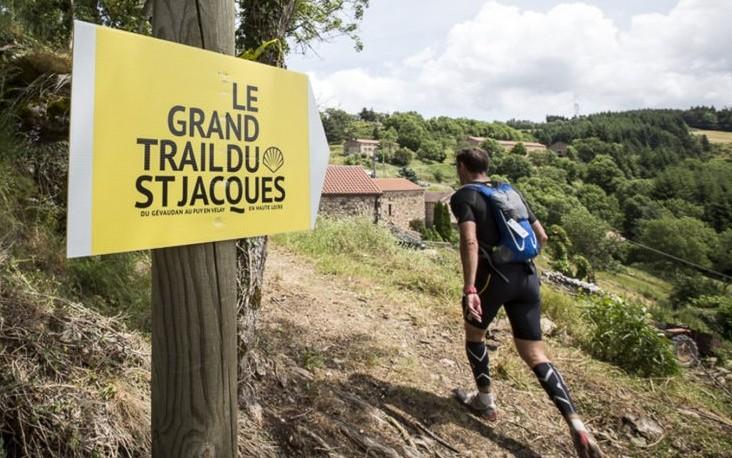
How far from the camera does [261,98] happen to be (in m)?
1.10

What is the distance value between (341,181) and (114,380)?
28.2 meters

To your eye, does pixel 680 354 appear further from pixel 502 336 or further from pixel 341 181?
pixel 341 181

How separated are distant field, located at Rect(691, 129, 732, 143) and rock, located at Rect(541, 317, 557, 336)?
134m

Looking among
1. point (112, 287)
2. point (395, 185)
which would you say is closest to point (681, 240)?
point (395, 185)

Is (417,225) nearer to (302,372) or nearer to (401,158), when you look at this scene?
(302,372)

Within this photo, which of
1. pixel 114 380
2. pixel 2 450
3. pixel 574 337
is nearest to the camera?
pixel 2 450

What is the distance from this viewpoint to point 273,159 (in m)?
1.13

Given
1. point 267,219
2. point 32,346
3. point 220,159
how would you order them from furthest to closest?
point 32,346 → point 267,219 → point 220,159

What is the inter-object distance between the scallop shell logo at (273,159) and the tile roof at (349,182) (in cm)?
2675

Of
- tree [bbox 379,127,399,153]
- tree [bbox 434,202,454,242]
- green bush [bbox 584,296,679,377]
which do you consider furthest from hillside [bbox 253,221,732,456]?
tree [bbox 379,127,399,153]

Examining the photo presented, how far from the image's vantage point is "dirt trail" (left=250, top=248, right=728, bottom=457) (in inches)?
89.4

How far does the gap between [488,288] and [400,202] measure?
115 ft

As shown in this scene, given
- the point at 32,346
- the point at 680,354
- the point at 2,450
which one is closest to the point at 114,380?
the point at 32,346

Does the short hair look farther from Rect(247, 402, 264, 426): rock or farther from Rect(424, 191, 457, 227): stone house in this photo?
Rect(424, 191, 457, 227): stone house
